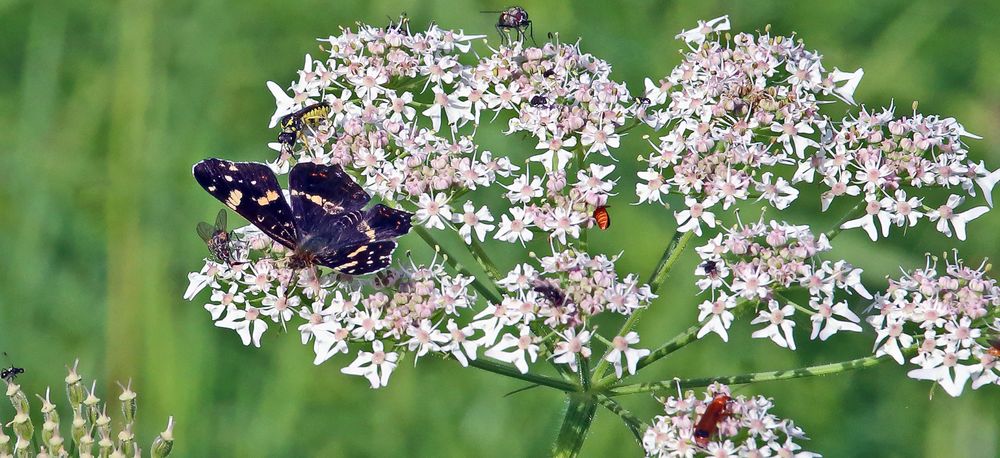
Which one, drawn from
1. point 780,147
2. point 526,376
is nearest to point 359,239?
point 526,376

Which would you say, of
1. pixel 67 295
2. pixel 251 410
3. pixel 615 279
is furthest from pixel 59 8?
pixel 615 279

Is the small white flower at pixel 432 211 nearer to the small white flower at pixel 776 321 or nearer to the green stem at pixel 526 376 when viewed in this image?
the green stem at pixel 526 376

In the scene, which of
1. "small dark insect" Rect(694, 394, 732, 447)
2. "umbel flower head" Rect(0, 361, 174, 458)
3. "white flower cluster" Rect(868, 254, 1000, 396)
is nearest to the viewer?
"umbel flower head" Rect(0, 361, 174, 458)

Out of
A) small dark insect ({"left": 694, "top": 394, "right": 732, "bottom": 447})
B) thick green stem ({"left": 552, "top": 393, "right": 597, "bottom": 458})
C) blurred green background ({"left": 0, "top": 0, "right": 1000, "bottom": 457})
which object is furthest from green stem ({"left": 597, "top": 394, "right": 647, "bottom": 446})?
blurred green background ({"left": 0, "top": 0, "right": 1000, "bottom": 457})

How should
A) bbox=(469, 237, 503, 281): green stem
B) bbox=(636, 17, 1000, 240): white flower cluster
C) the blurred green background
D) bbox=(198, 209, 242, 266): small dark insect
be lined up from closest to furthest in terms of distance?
bbox=(198, 209, 242, 266): small dark insect → bbox=(469, 237, 503, 281): green stem → bbox=(636, 17, 1000, 240): white flower cluster → the blurred green background

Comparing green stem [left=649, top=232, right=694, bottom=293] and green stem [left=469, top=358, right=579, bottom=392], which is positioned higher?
green stem [left=649, top=232, right=694, bottom=293]

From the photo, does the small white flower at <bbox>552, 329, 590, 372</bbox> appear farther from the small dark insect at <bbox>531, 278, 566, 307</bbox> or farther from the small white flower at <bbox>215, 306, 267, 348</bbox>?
the small white flower at <bbox>215, 306, 267, 348</bbox>

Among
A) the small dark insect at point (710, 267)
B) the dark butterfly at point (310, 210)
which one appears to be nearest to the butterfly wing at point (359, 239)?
the dark butterfly at point (310, 210)
